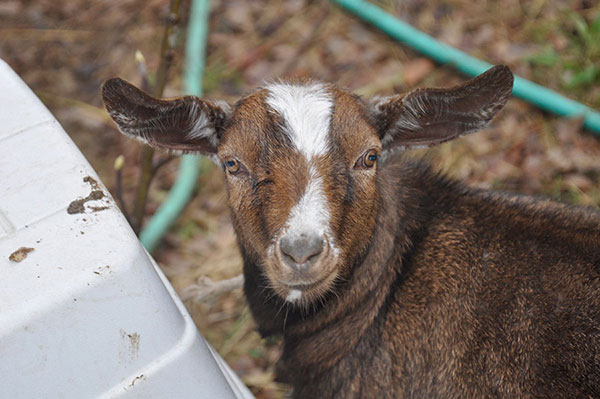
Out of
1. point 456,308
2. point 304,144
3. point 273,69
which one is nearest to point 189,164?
point 273,69

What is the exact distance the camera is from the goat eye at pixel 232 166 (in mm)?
3076

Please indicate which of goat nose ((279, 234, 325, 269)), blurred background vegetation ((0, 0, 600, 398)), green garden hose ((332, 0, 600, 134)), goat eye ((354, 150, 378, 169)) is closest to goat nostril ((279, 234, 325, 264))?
goat nose ((279, 234, 325, 269))

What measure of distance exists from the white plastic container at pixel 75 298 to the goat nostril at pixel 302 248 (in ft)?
1.95

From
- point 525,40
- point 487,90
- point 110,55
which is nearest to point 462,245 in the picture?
point 487,90

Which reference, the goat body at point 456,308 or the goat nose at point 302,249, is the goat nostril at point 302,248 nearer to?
the goat nose at point 302,249

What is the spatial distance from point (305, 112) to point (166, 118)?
26.9 inches

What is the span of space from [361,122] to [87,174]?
1.33m

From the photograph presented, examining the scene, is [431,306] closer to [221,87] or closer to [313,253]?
[313,253]

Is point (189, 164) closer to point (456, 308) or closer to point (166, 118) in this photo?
point (166, 118)

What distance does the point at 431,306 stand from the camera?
3.26m

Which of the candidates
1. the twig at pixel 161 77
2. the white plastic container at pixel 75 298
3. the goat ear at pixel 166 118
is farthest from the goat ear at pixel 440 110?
the twig at pixel 161 77

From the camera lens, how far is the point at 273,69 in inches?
249

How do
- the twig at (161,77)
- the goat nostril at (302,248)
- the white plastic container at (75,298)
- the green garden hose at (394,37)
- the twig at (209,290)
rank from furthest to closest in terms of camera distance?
the green garden hose at (394,37) → the twig at (209,290) → the twig at (161,77) → the goat nostril at (302,248) → the white plastic container at (75,298)

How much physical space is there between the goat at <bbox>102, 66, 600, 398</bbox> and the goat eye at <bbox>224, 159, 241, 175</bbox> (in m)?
0.01
